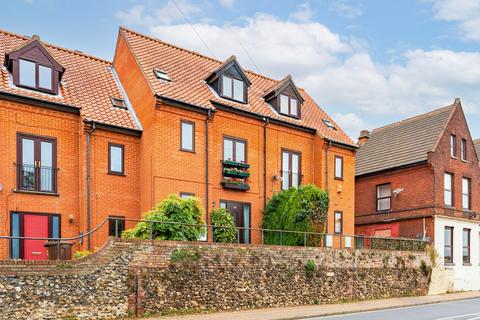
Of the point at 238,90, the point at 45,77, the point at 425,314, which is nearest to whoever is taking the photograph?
the point at 425,314

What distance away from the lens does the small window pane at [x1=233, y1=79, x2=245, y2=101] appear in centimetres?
2420

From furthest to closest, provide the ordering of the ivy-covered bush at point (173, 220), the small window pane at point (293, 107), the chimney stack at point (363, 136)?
the chimney stack at point (363, 136)
the small window pane at point (293, 107)
the ivy-covered bush at point (173, 220)

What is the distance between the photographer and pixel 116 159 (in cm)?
2067

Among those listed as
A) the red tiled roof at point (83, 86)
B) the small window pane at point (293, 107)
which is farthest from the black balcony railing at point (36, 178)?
the small window pane at point (293, 107)

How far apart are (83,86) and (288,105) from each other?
10403mm

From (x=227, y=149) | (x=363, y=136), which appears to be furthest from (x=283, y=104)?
(x=363, y=136)

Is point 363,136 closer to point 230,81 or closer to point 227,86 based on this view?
point 230,81

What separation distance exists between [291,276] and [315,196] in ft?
13.5

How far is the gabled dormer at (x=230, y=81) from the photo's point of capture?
2364cm

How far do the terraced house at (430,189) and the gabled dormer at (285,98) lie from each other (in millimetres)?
8592

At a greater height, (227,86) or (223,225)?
(227,86)

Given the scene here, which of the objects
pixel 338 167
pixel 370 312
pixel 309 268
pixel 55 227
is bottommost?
pixel 370 312

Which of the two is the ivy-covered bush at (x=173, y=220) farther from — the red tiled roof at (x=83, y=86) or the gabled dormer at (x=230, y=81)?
the gabled dormer at (x=230, y=81)

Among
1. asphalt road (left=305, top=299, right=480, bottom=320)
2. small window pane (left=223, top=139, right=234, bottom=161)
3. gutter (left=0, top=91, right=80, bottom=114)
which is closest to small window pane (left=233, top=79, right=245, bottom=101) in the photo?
small window pane (left=223, top=139, right=234, bottom=161)
